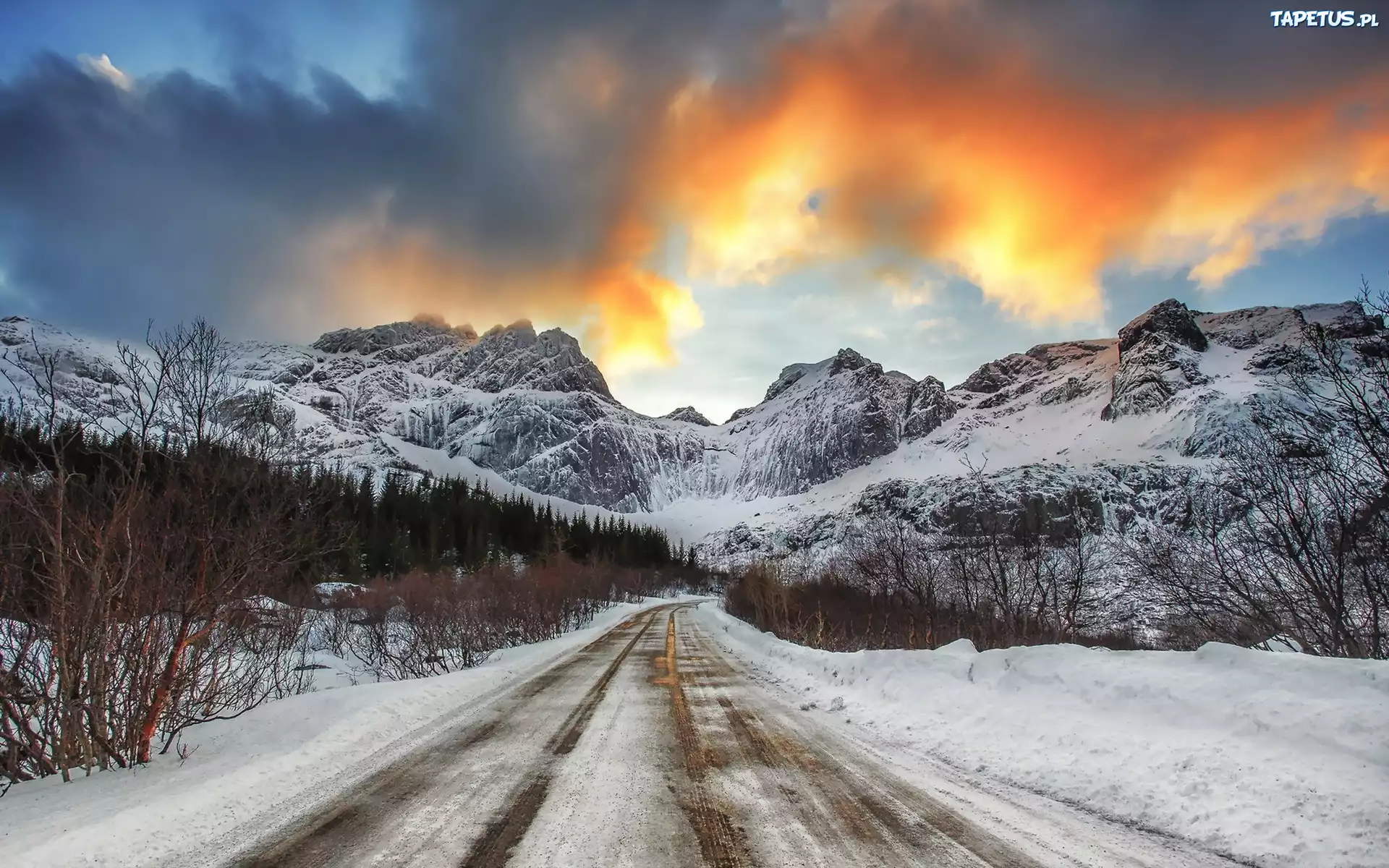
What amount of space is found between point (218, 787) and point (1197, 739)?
8800 millimetres

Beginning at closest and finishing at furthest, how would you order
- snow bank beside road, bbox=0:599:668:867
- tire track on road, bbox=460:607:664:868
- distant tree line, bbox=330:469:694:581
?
tire track on road, bbox=460:607:664:868
snow bank beside road, bbox=0:599:668:867
distant tree line, bbox=330:469:694:581

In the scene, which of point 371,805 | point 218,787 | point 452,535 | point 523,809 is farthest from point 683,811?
point 452,535

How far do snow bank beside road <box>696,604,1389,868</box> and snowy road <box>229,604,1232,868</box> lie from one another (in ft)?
1.72

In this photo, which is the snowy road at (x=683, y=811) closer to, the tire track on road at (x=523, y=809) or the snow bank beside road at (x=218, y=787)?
the tire track on road at (x=523, y=809)

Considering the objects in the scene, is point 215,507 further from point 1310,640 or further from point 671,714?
point 1310,640

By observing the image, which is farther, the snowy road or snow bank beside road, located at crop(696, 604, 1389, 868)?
snow bank beside road, located at crop(696, 604, 1389, 868)

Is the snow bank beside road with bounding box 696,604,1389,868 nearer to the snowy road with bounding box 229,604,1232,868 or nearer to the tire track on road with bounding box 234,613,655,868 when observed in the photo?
the snowy road with bounding box 229,604,1232,868

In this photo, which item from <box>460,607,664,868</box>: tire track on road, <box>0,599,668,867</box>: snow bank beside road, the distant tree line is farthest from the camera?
the distant tree line

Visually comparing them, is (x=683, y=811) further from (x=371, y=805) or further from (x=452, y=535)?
(x=452, y=535)

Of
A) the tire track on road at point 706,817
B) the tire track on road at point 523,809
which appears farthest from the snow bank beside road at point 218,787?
the tire track on road at point 706,817

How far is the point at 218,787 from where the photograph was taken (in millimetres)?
5410

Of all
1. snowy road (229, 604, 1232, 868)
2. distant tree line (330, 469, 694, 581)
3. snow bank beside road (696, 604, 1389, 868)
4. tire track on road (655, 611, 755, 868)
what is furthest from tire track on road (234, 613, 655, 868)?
distant tree line (330, 469, 694, 581)

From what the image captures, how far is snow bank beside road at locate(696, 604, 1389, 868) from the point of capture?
4301 millimetres

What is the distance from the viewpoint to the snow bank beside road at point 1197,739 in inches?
169
